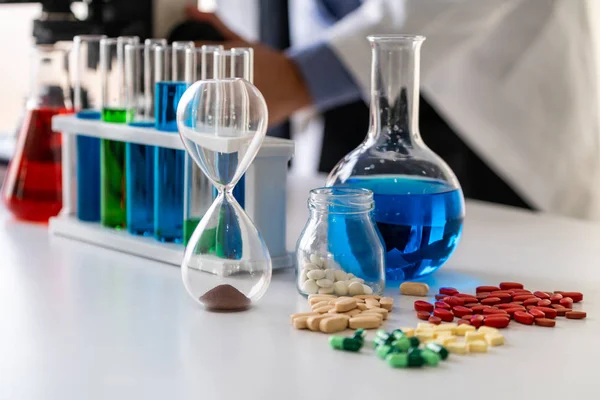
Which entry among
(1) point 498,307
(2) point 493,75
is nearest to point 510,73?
(2) point 493,75

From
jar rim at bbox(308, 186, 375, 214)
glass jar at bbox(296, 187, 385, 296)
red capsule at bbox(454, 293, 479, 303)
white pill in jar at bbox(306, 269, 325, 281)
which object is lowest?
red capsule at bbox(454, 293, 479, 303)

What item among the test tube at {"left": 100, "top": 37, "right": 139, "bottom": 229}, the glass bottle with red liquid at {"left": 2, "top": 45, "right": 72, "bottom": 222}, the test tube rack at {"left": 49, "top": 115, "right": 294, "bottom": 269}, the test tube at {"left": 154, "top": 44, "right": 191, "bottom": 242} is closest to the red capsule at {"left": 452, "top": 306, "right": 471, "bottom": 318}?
the test tube rack at {"left": 49, "top": 115, "right": 294, "bottom": 269}

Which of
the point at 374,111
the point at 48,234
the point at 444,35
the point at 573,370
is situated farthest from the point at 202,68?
the point at 444,35

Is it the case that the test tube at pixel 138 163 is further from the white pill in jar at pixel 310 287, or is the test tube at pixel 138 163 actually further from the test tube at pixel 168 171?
the white pill in jar at pixel 310 287

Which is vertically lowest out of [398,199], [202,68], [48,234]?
[48,234]

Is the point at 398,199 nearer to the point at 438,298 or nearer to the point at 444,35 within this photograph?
the point at 438,298

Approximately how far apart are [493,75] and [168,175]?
917 millimetres

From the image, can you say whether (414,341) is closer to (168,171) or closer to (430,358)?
(430,358)

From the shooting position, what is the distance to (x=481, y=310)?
0.78 m

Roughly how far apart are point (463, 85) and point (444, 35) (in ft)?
0.35

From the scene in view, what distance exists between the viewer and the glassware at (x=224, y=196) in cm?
76

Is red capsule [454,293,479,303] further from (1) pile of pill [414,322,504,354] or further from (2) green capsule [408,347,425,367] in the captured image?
(2) green capsule [408,347,425,367]

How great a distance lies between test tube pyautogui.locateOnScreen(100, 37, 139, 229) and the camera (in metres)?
1.02

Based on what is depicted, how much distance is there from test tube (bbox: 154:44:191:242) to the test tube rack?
14 millimetres
